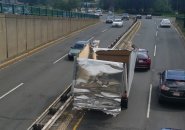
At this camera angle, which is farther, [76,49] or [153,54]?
[153,54]

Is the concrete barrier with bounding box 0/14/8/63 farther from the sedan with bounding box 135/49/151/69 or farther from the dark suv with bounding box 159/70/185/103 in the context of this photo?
the dark suv with bounding box 159/70/185/103

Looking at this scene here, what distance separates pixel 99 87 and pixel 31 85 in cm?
781

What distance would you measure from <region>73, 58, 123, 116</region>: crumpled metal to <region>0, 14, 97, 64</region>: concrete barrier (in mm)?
14563

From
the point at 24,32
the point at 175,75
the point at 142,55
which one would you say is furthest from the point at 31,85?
the point at 24,32

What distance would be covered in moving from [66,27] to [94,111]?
37816 mm

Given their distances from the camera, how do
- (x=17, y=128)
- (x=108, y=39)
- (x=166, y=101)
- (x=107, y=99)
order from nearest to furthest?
(x=17, y=128) < (x=107, y=99) < (x=166, y=101) < (x=108, y=39)

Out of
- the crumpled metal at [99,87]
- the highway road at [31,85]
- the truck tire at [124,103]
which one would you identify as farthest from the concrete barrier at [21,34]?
the crumpled metal at [99,87]

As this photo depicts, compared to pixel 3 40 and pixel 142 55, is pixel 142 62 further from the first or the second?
pixel 3 40

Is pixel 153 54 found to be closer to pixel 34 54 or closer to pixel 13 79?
pixel 34 54

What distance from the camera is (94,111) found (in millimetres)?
19016

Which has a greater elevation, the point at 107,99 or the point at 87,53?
the point at 87,53

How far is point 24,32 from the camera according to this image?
3709cm

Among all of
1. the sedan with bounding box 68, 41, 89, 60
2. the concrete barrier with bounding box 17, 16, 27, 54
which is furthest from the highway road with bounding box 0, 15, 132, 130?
the concrete barrier with bounding box 17, 16, 27, 54

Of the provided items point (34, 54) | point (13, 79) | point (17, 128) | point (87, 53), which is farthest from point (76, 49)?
point (17, 128)
